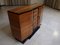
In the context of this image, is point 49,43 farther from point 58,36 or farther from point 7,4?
point 7,4

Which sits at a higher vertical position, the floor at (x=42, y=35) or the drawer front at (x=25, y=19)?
the drawer front at (x=25, y=19)

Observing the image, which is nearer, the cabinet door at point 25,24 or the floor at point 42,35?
the cabinet door at point 25,24

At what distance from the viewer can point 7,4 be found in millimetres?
4137

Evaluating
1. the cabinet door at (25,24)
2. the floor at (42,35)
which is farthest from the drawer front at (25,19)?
the floor at (42,35)

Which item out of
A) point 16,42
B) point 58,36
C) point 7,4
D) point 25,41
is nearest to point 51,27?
point 58,36

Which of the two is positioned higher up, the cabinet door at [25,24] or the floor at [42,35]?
the cabinet door at [25,24]

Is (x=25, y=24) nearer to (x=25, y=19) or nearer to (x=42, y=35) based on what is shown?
(x=25, y=19)

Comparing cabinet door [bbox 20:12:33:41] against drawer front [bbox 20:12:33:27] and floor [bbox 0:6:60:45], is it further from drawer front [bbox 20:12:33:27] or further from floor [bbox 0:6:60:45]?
floor [bbox 0:6:60:45]

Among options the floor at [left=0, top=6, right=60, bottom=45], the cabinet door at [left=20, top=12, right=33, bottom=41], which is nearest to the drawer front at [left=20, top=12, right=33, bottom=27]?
the cabinet door at [left=20, top=12, right=33, bottom=41]

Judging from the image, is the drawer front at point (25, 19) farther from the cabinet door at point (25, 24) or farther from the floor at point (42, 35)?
the floor at point (42, 35)

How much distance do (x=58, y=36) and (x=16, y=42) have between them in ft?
3.37

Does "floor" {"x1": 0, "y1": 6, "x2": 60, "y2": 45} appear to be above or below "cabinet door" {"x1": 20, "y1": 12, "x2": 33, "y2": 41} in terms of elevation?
below

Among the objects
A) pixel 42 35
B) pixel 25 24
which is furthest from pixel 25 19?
pixel 42 35

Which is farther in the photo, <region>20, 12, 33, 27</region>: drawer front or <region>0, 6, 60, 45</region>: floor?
<region>0, 6, 60, 45</region>: floor
